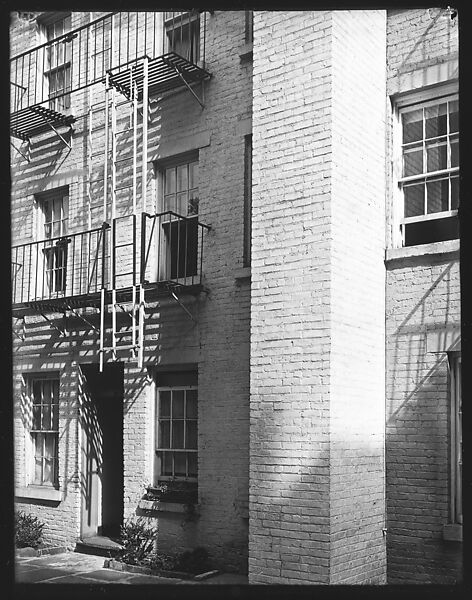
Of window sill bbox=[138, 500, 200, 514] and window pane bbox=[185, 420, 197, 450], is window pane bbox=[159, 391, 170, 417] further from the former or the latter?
window sill bbox=[138, 500, 200, 514]

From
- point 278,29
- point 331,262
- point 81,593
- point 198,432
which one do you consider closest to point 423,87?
point 278,29

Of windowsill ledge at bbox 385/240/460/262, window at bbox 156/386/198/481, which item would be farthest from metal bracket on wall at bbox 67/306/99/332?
windowsill ledge at bbox 385/240/460/262

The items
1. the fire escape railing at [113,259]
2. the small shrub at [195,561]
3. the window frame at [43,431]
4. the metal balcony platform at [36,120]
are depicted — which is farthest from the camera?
the window frame at [43,431]

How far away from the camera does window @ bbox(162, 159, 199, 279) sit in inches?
443

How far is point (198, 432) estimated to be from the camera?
10.6 metres

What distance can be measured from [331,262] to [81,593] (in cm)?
516

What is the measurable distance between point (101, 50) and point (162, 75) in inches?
98.0

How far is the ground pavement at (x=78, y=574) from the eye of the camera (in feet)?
31.7

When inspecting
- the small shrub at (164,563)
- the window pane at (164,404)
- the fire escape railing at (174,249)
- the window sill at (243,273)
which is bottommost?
the small shrub at (164,563)

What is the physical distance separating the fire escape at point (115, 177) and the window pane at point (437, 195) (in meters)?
3.39

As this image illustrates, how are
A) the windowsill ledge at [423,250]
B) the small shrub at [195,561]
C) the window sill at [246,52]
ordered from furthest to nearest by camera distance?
the window sill at [246,52], the small shrub at [195,561], the windowsill ledge at [423,250]

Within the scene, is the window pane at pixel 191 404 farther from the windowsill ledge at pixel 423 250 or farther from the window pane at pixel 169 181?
the windowsill ledge at pixel 423 250

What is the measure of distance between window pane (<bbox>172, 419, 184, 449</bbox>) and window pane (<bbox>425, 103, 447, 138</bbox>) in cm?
544

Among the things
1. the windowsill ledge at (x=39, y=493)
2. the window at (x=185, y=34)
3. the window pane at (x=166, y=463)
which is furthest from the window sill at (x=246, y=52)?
the windowsill ledge at (x=39, y=493)
